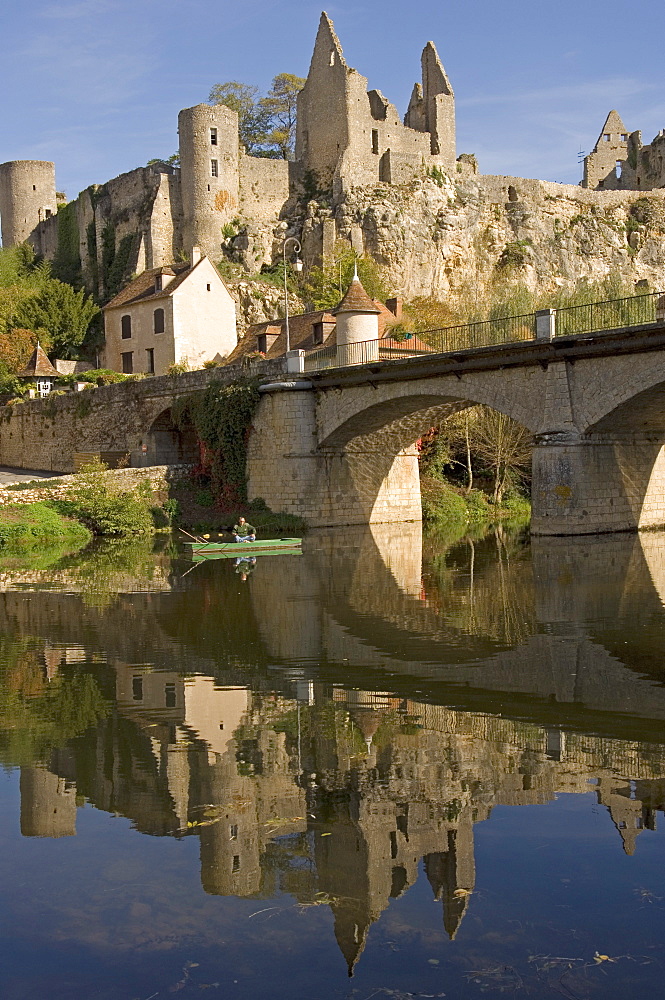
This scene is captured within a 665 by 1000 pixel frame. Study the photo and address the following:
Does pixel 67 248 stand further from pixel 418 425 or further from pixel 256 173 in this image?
pixel 418 425

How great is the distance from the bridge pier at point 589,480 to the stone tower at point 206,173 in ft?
123

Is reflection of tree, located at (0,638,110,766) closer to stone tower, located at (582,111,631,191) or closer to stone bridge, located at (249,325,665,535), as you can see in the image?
stone bridge, located at (249,325,665,535)

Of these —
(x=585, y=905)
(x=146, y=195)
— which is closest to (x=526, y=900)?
(x=585, y=905)

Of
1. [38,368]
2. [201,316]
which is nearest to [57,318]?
[38,368]

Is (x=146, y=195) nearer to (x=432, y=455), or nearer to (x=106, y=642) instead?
(x=432, y=455)

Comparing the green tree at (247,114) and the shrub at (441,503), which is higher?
the green tree at (247,114)

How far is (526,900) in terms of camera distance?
21.1ft

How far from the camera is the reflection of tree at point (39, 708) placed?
31.9 ft

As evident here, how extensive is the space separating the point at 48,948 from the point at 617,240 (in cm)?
7106

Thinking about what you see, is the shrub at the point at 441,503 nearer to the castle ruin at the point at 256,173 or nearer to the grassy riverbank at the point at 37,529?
the grassy riverbank at the point at 37,529

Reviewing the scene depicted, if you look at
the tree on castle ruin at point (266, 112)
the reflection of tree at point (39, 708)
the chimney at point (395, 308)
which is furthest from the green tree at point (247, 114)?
the reflection of tree at point (39, 708)

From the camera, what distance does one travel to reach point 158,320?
48.5 metres

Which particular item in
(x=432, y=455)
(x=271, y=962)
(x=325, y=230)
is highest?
(x=325, y=230)

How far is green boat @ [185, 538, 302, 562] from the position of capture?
87.9 feet
